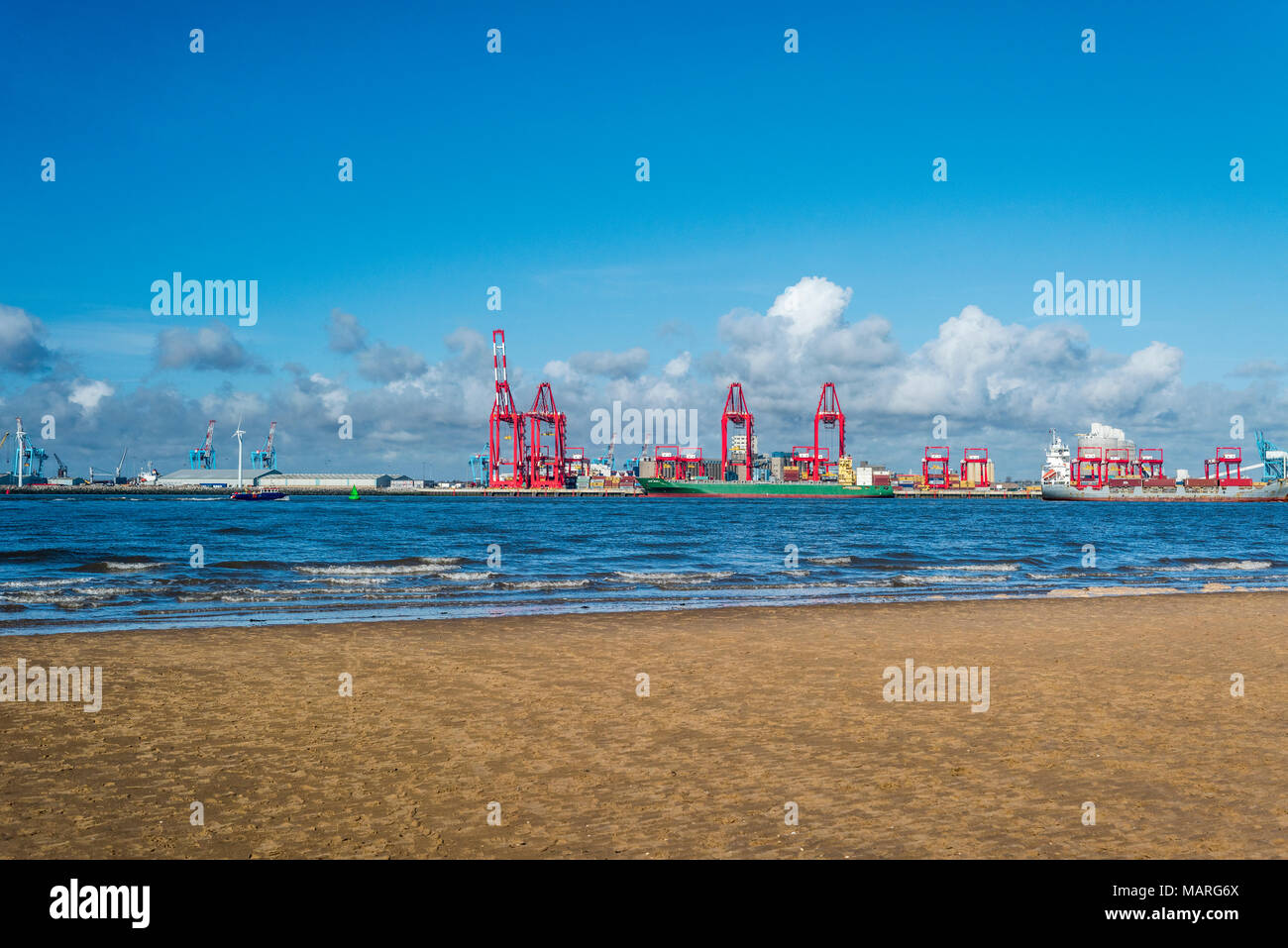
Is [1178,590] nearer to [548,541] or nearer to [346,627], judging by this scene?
[346,627]

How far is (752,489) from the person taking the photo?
136 metres

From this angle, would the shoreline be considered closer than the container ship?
Yes

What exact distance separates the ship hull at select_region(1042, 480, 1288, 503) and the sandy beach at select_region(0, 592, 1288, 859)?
13887cm

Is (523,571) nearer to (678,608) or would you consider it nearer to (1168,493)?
(678,608)

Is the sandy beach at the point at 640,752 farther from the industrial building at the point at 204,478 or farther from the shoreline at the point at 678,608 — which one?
the industrial building at the point at 204,478

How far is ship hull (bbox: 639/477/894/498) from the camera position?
136 metres

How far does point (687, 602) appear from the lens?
63.4 ft

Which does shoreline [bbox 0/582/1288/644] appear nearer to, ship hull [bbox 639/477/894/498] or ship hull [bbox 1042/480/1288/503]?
ship hull [bbox 639/477/894/498]

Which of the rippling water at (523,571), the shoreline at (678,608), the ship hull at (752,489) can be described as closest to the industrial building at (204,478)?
the ship hull at (752,489)

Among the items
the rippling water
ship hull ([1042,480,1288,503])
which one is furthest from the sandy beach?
ship hull ([1042,480,1288,503])

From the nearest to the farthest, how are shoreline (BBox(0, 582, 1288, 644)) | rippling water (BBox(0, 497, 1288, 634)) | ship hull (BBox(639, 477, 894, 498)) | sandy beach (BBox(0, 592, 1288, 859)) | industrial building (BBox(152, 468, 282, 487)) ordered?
sandy beach (BBox(0, 592, 1288, 859)) < shoreline (BBox(0, 582, 1288, 644)) < rippling water (BBox(0, 497, 1288, 634)) < ship hull (BBox(639, 477, 894, 498)) < industrial building (BBox(152, 468, 282, 487))

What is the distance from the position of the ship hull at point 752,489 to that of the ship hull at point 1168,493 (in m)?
26.5

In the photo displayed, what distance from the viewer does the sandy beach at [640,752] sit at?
200 inches
